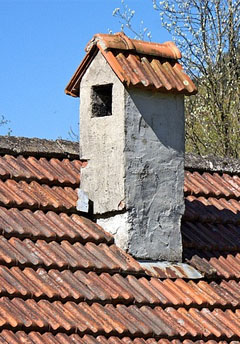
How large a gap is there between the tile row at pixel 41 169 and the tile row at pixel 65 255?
29.4 inches

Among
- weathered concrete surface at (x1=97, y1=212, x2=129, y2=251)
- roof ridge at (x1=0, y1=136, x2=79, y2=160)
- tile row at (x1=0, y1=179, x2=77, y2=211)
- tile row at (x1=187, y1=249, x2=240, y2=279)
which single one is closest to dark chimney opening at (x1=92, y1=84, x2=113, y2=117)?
roof ridge at (x1=0, y1=136, x2=79, y2=160)

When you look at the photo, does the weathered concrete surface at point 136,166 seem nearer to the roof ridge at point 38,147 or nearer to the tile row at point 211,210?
the roof ridge at point 38,147

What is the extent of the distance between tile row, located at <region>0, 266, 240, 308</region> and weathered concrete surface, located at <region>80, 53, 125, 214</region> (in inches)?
28.5

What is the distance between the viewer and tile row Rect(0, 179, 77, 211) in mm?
8797

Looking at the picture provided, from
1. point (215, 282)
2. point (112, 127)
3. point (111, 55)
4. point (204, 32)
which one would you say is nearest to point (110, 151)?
point (112, 127)

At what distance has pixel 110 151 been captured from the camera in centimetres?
918

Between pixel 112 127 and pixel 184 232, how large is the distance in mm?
1273

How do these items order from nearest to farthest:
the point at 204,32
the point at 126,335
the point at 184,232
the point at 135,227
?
the point at 126,335 < the point at 135,227 < the point at 184,232 < the point at 204,32

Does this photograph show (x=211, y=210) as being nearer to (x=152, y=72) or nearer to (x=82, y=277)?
(x=152, y=72)

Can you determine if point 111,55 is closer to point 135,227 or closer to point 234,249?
point 135,227

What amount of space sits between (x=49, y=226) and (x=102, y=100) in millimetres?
1398

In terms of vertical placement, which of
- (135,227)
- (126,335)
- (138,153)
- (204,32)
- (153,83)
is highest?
(204,32)

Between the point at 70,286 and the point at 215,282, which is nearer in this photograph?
the point at 70,286

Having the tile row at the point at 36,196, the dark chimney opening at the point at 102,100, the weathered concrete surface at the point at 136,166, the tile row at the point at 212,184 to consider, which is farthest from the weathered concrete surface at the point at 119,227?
the tile row at the point at 212,184
